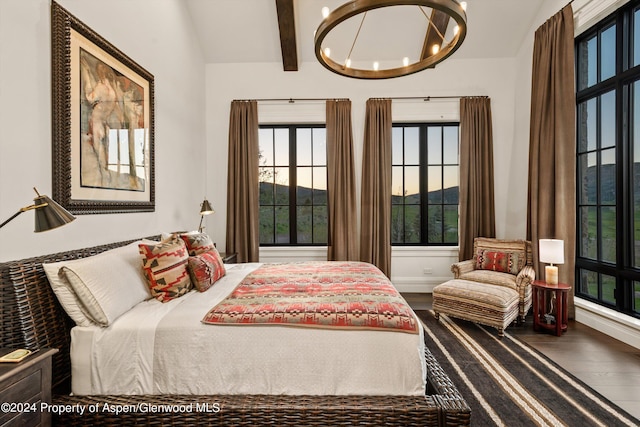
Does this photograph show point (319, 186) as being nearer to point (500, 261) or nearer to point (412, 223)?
point (412, 223)

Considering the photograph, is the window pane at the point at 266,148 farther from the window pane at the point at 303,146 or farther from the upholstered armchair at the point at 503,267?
the upholstered armchair at the point at 503,267

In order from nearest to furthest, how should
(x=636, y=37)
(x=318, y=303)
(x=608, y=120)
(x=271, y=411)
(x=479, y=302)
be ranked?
1. (x=271, y=411)
2. (x=318, y=303)
3. (x=636, y=37)
4. (x=479, y=302)
5. (x=608, y=120)

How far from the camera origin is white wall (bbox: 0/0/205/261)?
5.51 feet

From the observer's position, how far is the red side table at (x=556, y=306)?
2.94 meters

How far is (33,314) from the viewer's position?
156cm

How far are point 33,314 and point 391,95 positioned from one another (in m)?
4.31

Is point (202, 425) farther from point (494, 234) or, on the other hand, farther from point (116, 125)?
point (494, 234)

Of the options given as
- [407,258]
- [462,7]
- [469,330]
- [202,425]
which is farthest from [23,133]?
[407,258]

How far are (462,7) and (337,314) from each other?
1.91 m

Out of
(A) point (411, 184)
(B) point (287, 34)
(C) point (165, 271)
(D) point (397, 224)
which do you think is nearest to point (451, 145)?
(A) point (411, 184)

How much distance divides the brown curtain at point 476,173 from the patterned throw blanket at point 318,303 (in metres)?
2.42

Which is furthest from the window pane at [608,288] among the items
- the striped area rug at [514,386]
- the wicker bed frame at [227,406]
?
the wicker bed frame at [227,406]

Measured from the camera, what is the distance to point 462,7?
6.10 ft

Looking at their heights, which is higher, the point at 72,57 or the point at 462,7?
the point at 462,7
